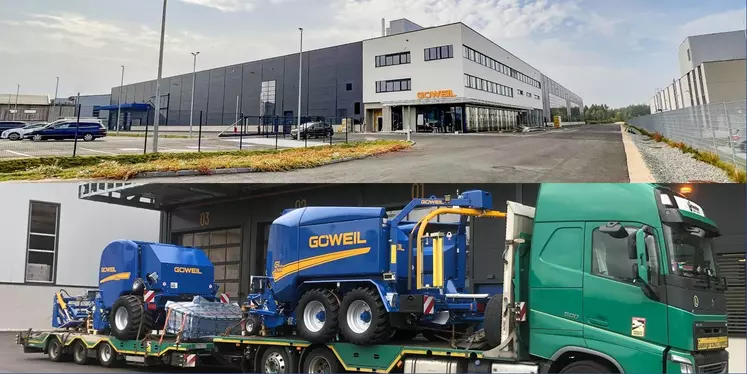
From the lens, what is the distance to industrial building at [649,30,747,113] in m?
5.77

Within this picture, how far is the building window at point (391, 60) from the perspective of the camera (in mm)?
6441

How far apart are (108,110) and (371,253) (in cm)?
387

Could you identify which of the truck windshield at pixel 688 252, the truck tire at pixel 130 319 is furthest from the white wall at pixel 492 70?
the truck tire at pixel 130 319

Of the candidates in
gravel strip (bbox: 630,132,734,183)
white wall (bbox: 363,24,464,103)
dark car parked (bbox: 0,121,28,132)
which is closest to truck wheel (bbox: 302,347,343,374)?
white wall (bbox: 363,24,464,103)

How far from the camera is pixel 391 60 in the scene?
672 cm

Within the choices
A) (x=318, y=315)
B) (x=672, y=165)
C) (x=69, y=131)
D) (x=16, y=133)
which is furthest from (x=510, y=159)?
(x=16, y=133)

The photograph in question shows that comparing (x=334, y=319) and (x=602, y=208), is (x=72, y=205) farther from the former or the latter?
(x=602, y=208)

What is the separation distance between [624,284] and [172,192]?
20.5 feet

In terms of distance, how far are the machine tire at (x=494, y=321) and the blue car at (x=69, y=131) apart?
5.29m

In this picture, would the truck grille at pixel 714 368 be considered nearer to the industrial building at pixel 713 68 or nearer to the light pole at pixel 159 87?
the industrial building at pixel 713 68

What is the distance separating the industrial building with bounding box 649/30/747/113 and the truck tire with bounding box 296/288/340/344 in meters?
4.69

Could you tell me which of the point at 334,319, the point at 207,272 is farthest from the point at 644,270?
the point at 207,272

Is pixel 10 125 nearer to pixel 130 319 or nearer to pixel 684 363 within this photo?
pixel 130 319

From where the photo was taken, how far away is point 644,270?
5.64m
